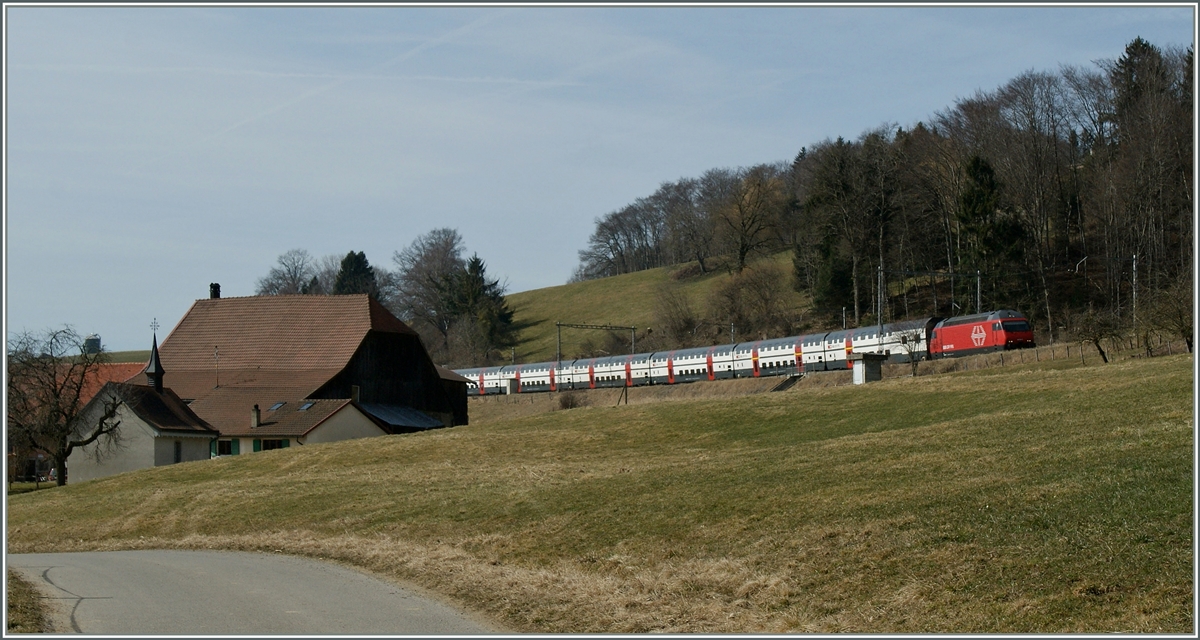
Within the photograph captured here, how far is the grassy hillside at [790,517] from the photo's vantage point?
11367 millimetres

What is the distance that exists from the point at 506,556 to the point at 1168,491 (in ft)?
29.7

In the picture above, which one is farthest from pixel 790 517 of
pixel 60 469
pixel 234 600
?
pixel 60 469

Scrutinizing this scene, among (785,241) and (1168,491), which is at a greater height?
(785,241)

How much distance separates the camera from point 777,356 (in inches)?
2761

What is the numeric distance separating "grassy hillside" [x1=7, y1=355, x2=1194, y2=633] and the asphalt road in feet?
2.66

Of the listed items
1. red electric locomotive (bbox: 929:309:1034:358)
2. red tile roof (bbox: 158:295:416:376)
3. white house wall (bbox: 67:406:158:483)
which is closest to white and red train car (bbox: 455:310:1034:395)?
red electric locomotive (bbox: 929:309:1034:358)

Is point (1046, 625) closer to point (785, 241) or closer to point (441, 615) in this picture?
point (441, 615)

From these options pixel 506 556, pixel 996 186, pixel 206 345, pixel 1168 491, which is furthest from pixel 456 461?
pixel 996 186

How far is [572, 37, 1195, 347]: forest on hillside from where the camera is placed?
66.8 meters

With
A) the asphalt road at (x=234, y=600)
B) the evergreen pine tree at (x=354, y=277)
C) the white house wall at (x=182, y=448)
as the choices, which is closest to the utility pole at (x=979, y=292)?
the white house wall at (x=182, y=448)

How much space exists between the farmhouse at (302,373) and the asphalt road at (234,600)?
33648 mm

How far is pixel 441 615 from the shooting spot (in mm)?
12969

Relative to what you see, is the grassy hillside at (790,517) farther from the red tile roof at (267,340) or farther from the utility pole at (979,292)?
the utility pole at (979,292)

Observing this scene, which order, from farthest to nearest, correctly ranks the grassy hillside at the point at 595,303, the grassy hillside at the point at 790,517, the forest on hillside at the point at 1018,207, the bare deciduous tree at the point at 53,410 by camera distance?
the grassy hillside at the point at 595,303
the forest on hillside at the point at 1018,207
the bare deciduous tree at the point at 53,410
the grassy hillside at the point at 790,517
